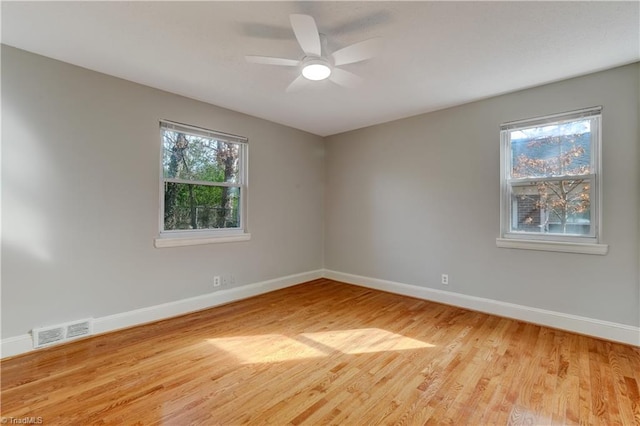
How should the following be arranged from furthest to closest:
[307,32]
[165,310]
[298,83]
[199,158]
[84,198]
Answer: [199,158]
[165,310]
[84,198]
[298,83]
[307,32]

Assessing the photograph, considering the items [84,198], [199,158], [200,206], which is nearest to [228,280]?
[200,206]

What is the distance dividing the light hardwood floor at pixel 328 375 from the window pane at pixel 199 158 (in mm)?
1716

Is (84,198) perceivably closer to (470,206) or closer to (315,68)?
(315,68)

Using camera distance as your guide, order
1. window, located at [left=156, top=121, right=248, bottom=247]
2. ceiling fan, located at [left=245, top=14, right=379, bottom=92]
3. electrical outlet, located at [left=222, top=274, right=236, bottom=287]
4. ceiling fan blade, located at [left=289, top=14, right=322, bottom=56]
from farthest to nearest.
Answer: electrical outlet, located at [left=222, top=274, right=236, bottom=287] < window, located at [left=156, top=121, right=248, bottom=247] < ceiling fan, located at [left=245, top=14, right=379, bottom=92] < ceiling fan blade, located at [left=289, top=14, right=322, bottom=56]

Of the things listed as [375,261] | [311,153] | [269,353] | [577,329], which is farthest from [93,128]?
[577,329]

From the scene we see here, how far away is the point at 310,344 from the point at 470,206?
8.28 feet

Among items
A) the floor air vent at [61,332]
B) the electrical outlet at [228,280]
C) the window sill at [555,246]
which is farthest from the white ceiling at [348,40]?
the floor air vent at [61,332]

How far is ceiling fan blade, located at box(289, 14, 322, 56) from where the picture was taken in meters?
1.62

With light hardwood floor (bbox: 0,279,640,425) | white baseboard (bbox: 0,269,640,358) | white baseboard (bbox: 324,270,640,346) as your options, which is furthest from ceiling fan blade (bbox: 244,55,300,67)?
white baseboard (bbox: 324,270,640,346)

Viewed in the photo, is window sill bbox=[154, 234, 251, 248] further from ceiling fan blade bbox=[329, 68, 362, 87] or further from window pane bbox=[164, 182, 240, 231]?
ceiling fan blade bbox=[329, 68, 362, 87]

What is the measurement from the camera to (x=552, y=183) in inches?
118

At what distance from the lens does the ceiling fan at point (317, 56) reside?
68.4 inches

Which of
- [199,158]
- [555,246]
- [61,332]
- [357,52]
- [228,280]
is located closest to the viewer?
[357,52]

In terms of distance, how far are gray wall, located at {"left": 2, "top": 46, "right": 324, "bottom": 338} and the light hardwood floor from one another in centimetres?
45
